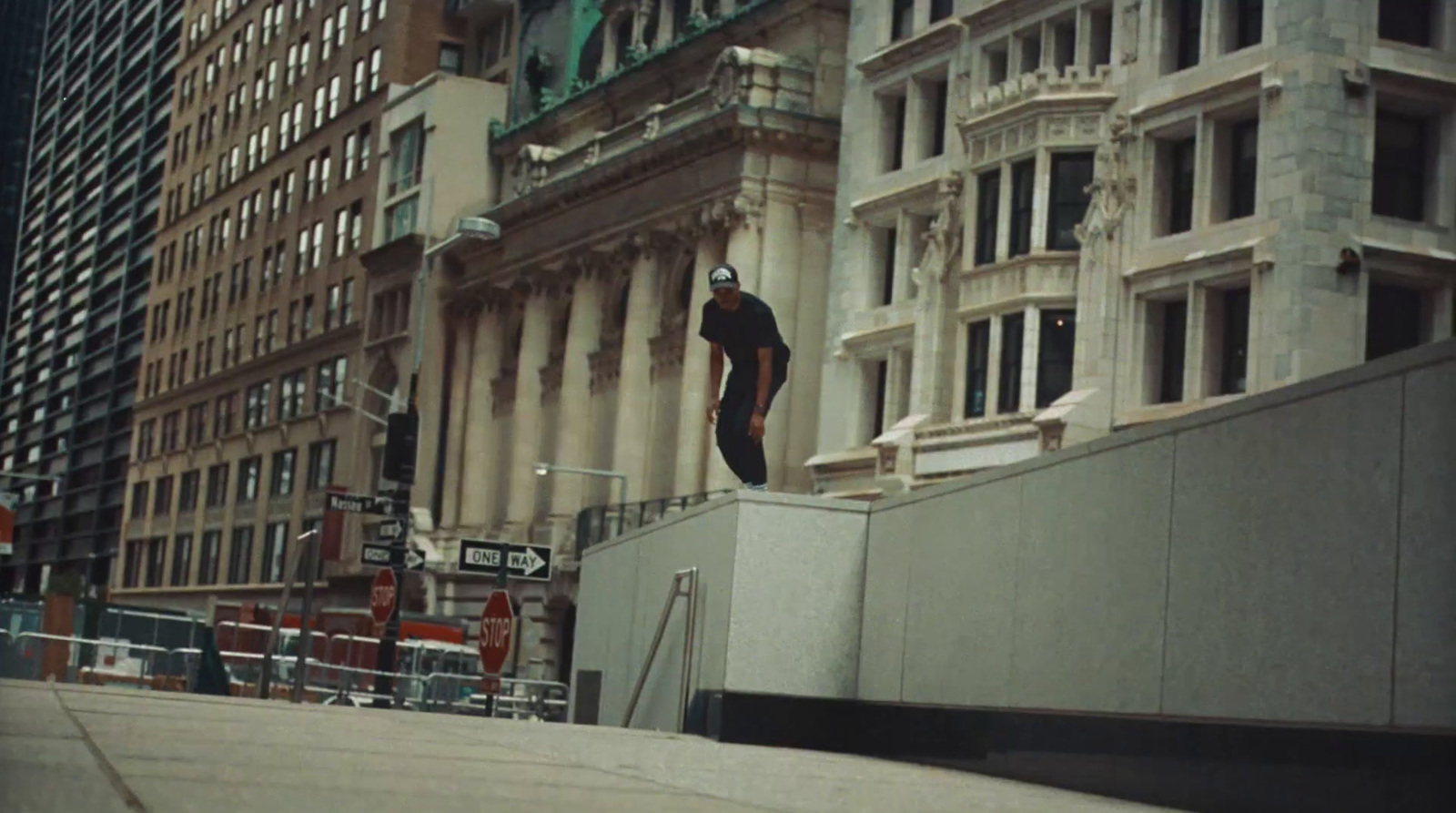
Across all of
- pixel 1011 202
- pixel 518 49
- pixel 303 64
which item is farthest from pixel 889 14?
pixel 303 64

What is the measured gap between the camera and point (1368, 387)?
11195mm

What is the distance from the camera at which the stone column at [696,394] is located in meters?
63.7

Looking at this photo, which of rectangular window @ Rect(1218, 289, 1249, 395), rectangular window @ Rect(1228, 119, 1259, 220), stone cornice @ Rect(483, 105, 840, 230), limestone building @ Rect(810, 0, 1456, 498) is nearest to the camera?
limestone building @ Rect(810, 0, 1456, 498)

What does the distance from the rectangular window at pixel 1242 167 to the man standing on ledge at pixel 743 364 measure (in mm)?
24254

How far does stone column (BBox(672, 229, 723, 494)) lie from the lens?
2507 inches

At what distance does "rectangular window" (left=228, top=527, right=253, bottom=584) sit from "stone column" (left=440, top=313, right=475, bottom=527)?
65.8 ft

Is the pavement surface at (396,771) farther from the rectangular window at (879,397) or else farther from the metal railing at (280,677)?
the rectangular window at (879,397)

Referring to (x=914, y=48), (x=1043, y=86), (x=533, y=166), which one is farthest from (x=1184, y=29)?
(x=533, y=166)

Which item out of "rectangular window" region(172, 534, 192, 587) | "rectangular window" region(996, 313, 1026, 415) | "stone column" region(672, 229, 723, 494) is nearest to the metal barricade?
"rectangular window" region(996, 313, 1026, 415)

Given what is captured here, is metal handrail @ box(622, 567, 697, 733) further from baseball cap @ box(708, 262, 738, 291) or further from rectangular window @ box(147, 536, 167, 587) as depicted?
rectangular window @ box(147, 536, 167, 587)

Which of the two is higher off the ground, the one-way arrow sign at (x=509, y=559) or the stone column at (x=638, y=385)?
the stone column at (x=638, y=385)

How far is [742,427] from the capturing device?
20141 mm

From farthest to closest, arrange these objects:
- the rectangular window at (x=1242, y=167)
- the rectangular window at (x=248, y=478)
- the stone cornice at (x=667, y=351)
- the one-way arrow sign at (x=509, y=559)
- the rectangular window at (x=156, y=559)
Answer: the rectangular window at (x=156, y=559) < the rectangular window at (x=248, y=478) < the stone cornice at (x=667, y=351) < the rectangular window at (x=1242, y=167) < the one-way arrow sign at (x=509, y=559)

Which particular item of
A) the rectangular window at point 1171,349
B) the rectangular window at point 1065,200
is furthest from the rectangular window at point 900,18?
the rectangular window at point 1171,349
